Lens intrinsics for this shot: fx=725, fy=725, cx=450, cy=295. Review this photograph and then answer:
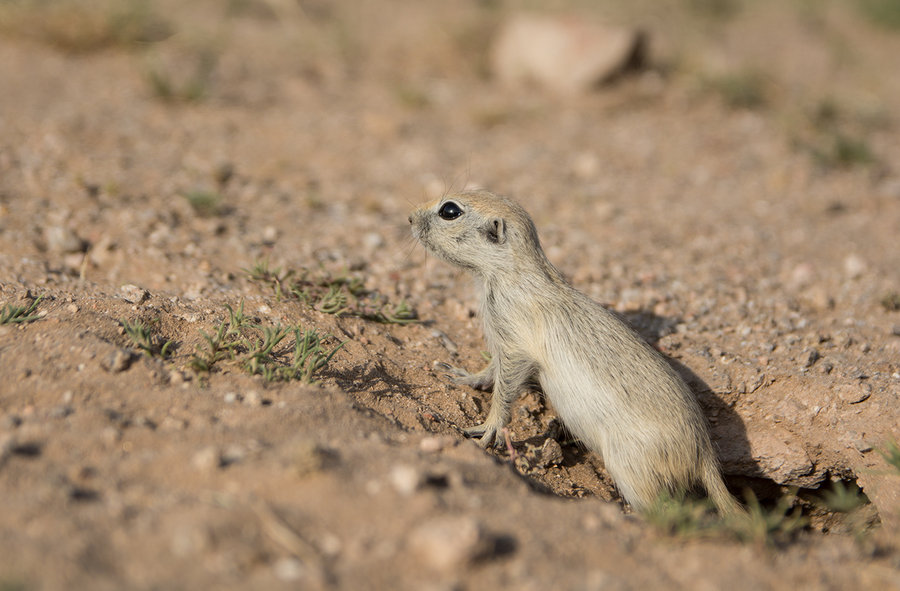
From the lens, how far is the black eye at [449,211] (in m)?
4.34

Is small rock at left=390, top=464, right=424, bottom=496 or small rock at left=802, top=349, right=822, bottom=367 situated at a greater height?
small rock at left=802, top=349, right=822, bottom=367

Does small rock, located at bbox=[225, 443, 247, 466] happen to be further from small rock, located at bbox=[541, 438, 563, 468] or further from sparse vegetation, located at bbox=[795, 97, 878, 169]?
sparse vegetation, located at bbox=[795, 97, 878, 169]

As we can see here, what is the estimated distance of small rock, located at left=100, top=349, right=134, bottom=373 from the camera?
3.33 meters

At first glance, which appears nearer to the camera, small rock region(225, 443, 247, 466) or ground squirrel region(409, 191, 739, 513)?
small rock region(225, 443, 247, 466)

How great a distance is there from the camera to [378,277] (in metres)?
5.23

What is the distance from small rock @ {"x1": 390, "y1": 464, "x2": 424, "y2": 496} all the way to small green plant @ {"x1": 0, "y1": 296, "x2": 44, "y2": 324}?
2.16 m

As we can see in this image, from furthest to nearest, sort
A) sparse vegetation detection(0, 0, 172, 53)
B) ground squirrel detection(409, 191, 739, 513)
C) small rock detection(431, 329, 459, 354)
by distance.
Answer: sparse vegetation detection(0, 0, 172, 53)
small rock detection(431, 329, 459, 354)
ground squirrel detection(409, 191, 739, 513)

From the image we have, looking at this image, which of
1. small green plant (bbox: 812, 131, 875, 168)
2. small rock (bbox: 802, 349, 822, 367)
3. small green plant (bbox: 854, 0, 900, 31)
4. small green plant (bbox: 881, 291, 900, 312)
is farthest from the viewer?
small green plant (bbox: 854, 0, 900, 31)

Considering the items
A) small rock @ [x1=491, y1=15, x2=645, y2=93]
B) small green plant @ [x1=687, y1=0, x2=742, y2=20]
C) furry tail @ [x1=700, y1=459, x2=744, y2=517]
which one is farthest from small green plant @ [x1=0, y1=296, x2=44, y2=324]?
small green plant @ [x1=687, y1=0, x2=742, y2=20]

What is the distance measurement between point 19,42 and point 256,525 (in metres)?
7.86

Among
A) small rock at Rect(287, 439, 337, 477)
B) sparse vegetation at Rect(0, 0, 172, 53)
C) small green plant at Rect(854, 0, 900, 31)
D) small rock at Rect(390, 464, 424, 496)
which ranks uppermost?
small green plant at Rect(854, 0, 900, 31)

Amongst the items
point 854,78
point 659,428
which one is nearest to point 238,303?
point 659,428

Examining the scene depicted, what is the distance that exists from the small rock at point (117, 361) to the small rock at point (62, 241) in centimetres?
179

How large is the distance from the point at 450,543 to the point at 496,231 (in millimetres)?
2297
